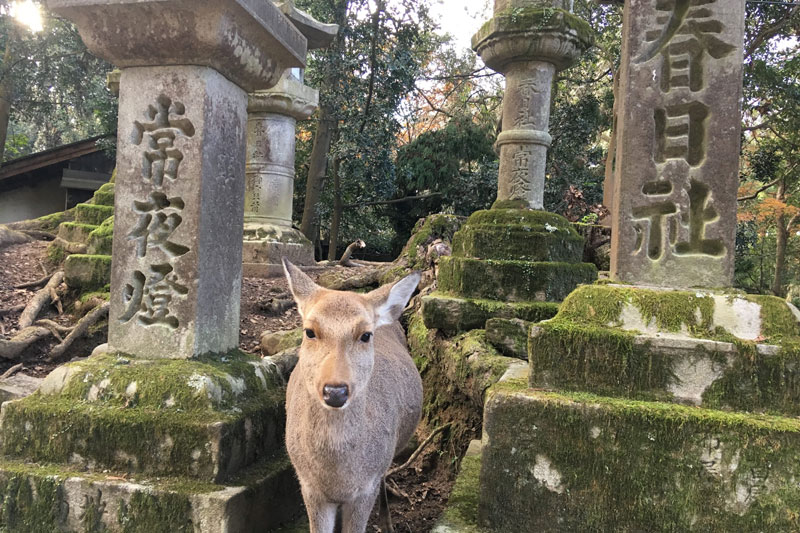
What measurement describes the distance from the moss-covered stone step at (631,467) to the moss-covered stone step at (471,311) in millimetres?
1924

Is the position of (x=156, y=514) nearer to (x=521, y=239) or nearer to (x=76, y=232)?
(x=521, y=239)

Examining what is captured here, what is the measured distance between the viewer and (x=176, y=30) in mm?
2756

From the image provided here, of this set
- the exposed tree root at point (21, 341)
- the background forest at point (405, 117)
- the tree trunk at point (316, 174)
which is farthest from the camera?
the tree trunk at point (316, 174)

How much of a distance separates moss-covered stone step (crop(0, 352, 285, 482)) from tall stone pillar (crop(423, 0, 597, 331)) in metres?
2.07

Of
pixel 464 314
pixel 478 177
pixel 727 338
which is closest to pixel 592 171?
pixel 478 177

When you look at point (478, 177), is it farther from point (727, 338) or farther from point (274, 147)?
point (727, 338)

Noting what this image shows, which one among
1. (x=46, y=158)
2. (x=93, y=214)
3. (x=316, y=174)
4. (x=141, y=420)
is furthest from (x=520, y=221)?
(x=46, y=158)

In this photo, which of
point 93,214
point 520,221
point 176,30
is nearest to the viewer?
point 176,30

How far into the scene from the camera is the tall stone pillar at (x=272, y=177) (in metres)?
7.80

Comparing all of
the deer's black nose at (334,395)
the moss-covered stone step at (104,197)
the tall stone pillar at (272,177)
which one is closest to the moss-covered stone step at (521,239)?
the deer's black nose at (334,395)

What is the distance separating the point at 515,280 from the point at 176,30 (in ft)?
9.75

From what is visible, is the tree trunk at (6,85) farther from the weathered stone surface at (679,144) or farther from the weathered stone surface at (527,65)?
the weathered stone surface at (679,144)

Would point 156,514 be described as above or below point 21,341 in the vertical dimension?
below

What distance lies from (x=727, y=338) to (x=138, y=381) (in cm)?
276
